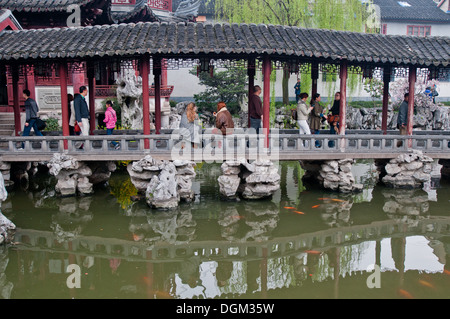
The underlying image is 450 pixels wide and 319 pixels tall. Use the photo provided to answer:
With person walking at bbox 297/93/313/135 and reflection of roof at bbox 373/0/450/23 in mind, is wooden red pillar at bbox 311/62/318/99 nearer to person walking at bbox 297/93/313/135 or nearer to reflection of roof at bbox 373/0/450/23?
person walking at bbox 297/93/313/135

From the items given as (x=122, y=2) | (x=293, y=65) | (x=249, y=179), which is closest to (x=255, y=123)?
(x=249, y=179)

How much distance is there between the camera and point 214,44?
9812mm

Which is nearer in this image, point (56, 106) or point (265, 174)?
point (265, 174)

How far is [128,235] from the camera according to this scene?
326 inches

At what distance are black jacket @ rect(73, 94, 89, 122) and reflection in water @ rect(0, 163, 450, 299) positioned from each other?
6.77ft

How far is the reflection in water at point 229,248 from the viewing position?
6.20 m

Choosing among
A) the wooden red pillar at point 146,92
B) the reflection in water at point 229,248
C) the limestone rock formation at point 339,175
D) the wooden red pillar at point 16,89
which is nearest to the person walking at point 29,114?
the wooden red pillar at point 16,89

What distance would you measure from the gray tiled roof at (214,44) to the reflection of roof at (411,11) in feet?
68.2

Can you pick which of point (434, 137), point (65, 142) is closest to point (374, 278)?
point (434, 137)

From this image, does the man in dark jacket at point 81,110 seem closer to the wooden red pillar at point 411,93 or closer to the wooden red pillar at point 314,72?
the wooden red pillar at point 314,72

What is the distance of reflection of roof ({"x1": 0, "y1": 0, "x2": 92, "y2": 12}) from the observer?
52.2 feet

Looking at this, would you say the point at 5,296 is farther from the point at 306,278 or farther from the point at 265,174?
the point at 265,174

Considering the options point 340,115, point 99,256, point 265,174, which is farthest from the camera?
point 340,115

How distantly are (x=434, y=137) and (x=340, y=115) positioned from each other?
100 inches
